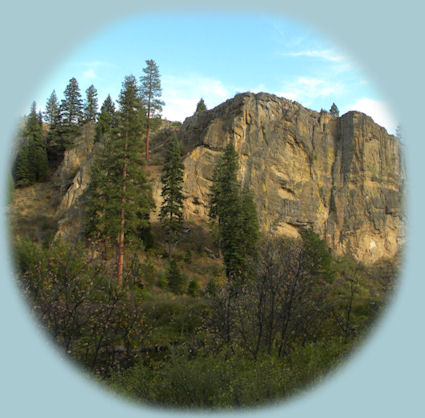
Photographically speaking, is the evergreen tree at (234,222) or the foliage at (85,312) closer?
the foliage at (85,312)

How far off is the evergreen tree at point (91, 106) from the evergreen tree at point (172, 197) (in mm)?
23889

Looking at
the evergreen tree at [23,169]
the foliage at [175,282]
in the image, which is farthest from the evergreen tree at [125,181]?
the evergreen tree at [23,169]

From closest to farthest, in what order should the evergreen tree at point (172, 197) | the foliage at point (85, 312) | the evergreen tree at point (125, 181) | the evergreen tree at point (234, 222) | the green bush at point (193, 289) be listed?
the foliage at point (85, 312)
the evergreen tree at point (125, 181)
the green bush at point (193, 289)
the evergreen tree at point (234, 222)
the evergreen tree at point (172, 197)

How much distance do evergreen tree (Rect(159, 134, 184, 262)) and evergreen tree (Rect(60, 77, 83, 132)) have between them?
77.9 ft

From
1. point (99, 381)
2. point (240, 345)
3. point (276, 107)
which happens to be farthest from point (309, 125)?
point (99, 381)

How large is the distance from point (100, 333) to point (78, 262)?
99.5 inches

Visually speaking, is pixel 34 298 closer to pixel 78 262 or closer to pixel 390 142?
pixel 78 262

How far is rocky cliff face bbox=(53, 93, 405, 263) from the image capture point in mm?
42781

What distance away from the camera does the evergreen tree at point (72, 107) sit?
50.9 meters

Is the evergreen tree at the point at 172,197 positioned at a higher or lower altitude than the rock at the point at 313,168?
lower

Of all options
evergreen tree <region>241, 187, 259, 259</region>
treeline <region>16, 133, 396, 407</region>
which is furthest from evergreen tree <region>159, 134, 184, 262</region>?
treeline <region>16, 133, 396, 407</region>

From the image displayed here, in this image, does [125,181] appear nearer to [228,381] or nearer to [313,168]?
[228,381]

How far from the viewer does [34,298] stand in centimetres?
969

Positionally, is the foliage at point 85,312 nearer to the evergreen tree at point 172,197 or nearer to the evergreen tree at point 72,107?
the evergreen tree at point 172,197
